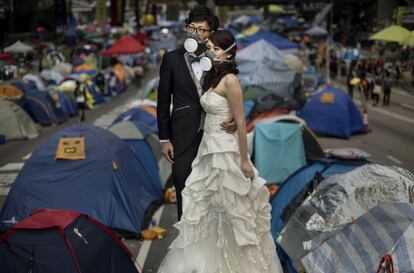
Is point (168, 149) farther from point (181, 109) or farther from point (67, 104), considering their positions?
point (67, 104)

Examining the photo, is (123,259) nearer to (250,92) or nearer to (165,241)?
(165,241)

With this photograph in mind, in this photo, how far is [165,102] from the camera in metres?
5.75

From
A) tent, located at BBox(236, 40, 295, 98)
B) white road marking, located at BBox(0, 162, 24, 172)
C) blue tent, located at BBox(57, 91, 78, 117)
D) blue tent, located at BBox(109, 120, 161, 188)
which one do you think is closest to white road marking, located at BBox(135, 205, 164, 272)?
blue tent, located at BBox(109, 120, 161, 188)

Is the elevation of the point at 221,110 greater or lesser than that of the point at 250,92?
greater

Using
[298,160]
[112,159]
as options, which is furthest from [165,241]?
[298,160]

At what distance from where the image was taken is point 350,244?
5.95m

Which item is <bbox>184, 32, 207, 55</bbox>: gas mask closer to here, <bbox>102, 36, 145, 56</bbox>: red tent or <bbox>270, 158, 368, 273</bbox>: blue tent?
<bbox>270, 158, 368, 273</bbox>: blue tent

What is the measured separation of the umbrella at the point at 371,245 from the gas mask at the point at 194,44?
6.81 ft

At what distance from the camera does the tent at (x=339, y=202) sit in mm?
6746

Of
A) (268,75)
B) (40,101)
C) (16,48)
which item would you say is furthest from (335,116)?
(16,48)

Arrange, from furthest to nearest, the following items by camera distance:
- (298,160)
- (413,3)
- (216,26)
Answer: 1. (413,3)
2. (298,160)
3. (216,26)

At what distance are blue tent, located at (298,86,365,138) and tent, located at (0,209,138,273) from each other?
545 inches

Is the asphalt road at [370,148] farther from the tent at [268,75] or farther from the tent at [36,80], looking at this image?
the tent at [268,75]

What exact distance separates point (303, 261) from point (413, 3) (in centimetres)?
1007
